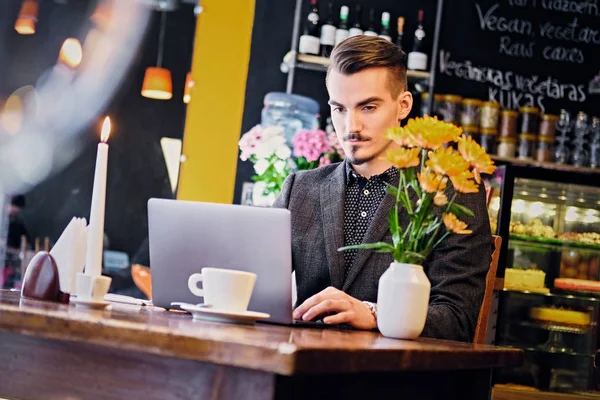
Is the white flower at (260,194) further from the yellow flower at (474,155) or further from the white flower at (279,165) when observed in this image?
the yellow flower at (474,155)

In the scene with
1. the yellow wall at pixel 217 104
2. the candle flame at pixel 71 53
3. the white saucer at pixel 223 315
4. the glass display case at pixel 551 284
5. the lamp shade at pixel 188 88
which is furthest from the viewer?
the candle flame at pixel 71 53

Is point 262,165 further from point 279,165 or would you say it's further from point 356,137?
point 356,137

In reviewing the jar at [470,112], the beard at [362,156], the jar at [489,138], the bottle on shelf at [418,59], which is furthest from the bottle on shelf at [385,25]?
the beard at [362,156]

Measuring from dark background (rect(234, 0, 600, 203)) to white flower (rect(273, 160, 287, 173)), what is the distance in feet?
3.74

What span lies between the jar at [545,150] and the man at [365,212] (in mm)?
2725

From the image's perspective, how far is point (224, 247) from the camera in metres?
1.72

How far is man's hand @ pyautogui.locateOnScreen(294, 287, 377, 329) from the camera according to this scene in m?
1.85

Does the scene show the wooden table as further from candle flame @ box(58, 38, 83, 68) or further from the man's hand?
candle flame @ box(58, 38, 83, 68)

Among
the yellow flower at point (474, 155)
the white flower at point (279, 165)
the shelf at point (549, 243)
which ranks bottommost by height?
the shelf at point (549, 243)

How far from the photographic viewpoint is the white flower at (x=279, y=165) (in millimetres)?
4344

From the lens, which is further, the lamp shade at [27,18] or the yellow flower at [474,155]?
the lamp shade at [27,18]

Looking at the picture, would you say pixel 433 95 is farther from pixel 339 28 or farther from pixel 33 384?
pixel 33 384

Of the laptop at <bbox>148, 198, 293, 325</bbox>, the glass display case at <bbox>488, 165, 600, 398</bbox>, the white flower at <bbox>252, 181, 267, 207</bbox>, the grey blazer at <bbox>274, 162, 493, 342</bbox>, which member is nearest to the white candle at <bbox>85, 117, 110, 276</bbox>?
the laptop at <bbox>148, 198, 293, 325</bbox>

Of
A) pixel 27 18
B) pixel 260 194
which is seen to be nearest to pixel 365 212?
pixel 260 194
